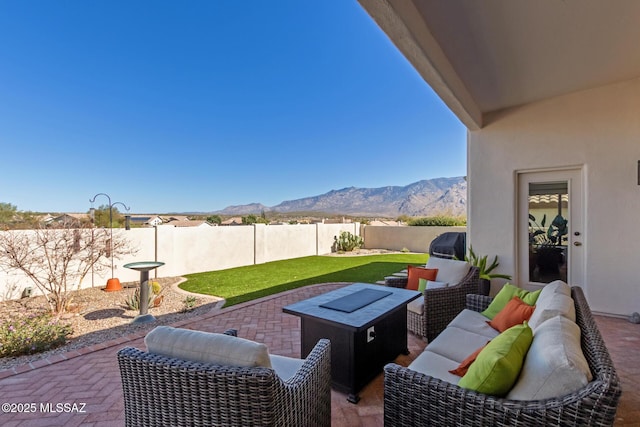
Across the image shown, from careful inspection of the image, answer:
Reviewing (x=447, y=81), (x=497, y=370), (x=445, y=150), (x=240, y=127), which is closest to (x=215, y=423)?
(x=497, y=370)

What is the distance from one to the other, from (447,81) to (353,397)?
11.9ft

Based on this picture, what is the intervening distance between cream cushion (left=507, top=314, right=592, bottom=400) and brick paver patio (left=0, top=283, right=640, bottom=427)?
1208 mm

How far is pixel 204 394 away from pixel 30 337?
387cm

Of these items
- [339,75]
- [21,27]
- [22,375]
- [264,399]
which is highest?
[339,75]

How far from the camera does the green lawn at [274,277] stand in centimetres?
632

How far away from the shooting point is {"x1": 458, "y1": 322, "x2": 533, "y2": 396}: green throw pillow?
52.9 inches

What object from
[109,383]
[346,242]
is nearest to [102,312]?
[109,383]

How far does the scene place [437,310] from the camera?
133 inches

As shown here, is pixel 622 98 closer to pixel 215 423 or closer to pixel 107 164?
pixel 215 423

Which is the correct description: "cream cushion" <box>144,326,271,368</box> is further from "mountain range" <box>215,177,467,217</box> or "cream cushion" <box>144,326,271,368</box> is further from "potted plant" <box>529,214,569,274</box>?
"mountain range" <box>215,177,467,217</box>

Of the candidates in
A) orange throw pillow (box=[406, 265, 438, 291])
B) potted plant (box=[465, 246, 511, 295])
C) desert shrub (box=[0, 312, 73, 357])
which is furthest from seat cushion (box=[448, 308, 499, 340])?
desert shrub (box=[0, 312, 73, 357])

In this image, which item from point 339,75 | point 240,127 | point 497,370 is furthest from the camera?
point 240,127

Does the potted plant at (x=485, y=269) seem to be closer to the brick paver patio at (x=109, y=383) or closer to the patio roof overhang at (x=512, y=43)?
the brick paver patio at (x=109, y=383)

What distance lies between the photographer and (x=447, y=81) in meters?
3.66
